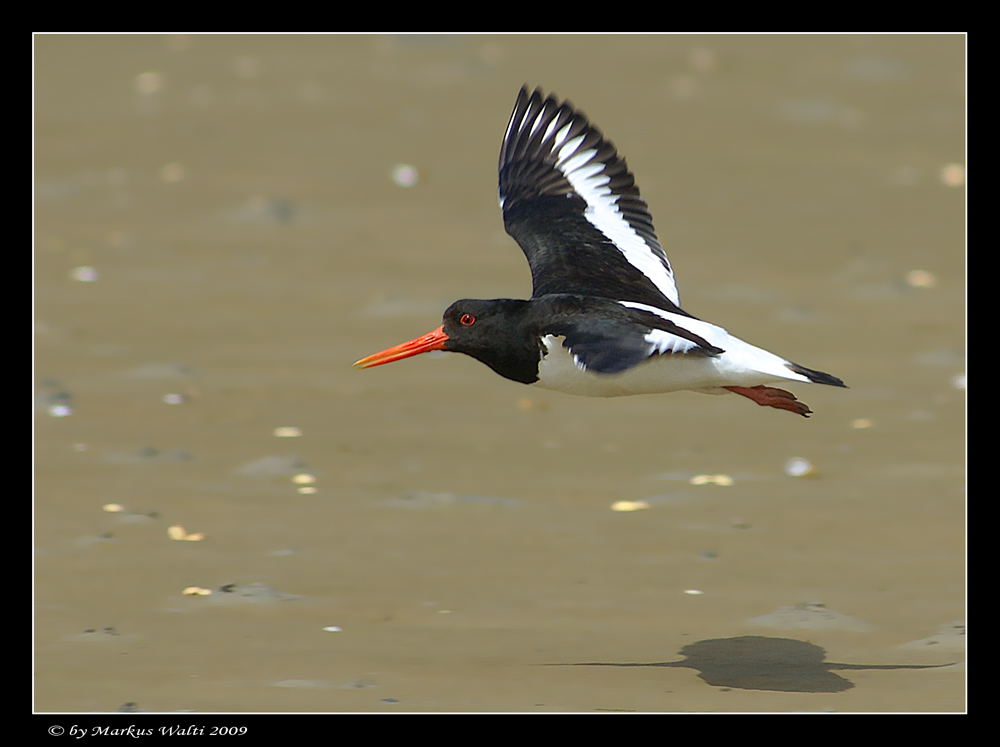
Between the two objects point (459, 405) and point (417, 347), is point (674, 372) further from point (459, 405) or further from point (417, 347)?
point (459, 405)

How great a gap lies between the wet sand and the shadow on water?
0.06 ft

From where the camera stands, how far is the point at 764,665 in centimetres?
643

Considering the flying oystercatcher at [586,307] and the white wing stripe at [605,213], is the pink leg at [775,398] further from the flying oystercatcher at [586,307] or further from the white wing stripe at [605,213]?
the white wing stripe at [605,213]

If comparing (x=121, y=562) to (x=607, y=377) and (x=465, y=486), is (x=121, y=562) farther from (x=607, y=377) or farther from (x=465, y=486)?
Answer: (x=607, y=377)

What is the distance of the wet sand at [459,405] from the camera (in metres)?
6.50

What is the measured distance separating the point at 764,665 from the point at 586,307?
172 cm

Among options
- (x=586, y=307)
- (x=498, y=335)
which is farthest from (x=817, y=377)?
(x=498, y=335)

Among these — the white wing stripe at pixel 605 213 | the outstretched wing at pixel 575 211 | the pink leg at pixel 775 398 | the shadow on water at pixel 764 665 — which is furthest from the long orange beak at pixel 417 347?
the shadow on water at pixel 764 665

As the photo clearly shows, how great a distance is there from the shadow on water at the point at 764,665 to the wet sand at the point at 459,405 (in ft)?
0.06

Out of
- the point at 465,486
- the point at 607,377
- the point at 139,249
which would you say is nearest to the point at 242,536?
the point at 465,486

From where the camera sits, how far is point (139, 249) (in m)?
11.6

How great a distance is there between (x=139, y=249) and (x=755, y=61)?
6438 mm

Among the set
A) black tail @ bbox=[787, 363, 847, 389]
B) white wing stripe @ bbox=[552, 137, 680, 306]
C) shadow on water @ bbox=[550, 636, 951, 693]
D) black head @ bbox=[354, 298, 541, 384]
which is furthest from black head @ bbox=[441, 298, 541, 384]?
shadow on water @ bbox=[550, 636, 951, 693]

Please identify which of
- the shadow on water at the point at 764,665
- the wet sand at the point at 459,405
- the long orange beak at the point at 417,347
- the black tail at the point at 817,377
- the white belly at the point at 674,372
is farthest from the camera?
the long orange beak at the point at 417,347
